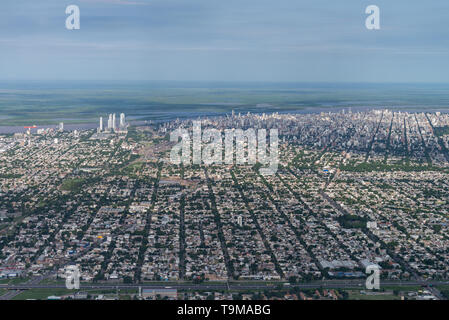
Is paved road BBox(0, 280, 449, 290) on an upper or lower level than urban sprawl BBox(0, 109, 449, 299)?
lower

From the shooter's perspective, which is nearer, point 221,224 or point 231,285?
point 231,285

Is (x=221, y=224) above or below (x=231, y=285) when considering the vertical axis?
above

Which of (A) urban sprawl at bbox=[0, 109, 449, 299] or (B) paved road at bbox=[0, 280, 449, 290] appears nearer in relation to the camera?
(B) paved road at bbox=[0, 280, 449, 290]

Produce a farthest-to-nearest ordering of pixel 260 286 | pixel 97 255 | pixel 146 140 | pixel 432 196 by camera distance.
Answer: pixel 146 140, pixel 432 196, pixel 97 255, pixel 260 286

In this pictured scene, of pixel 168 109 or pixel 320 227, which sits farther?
pixel 168 109

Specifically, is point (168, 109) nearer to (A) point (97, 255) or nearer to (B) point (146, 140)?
(B) point (146, 140)

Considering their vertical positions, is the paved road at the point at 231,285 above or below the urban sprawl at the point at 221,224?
below

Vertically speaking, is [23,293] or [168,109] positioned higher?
[168,109]

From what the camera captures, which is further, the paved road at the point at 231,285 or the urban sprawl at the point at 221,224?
the urban sprawl at the point at 221,224

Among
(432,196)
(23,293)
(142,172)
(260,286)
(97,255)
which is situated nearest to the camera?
(23,293)
